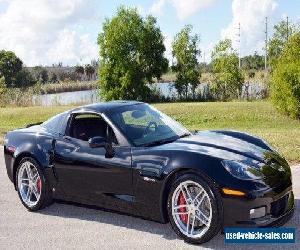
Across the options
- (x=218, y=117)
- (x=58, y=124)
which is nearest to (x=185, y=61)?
(x=218, y=117)

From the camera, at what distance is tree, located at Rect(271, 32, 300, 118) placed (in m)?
19.6

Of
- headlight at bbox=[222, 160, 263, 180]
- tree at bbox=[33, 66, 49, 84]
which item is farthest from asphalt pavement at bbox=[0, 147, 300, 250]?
tree at bbox=[33, 66, 49, 84]

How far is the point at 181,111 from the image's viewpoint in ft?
75.3

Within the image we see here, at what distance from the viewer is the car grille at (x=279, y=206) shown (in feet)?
16.0

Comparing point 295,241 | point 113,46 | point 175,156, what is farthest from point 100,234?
point 113,46

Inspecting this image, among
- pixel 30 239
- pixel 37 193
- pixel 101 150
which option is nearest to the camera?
pixel 30 239

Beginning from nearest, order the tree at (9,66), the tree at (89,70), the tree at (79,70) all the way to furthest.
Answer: the tree at (9,66), the tree at (89,70), the tree at (79,70)

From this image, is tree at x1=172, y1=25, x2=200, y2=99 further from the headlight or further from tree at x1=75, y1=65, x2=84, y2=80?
tree at x1=75, y1=65, x2=84, y2=80

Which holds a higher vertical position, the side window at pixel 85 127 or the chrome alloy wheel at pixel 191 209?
the side window at pixel 85 127

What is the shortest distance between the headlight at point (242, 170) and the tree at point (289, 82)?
50.7ft

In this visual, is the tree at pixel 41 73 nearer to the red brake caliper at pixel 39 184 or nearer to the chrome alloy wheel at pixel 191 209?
the red brake caliper at pixel 39 184

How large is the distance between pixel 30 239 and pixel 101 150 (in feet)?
4.30

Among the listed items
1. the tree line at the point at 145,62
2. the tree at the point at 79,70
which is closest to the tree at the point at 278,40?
the tree line at the point at 145,62

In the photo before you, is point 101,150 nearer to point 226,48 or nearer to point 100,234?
point 100,234
